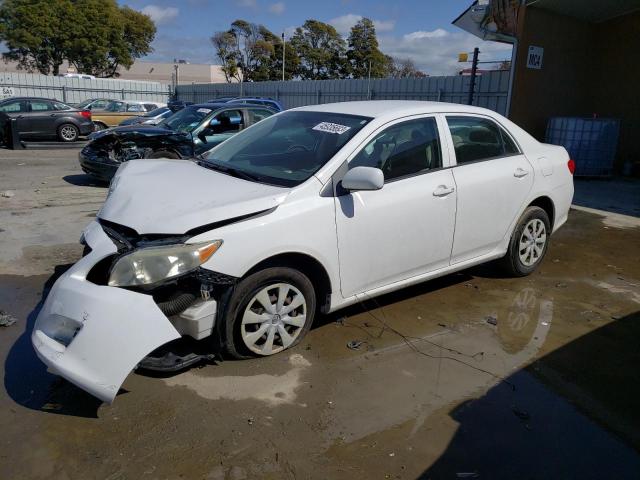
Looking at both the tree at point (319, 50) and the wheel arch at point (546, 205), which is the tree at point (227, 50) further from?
the wheel arch at point (546, 205)

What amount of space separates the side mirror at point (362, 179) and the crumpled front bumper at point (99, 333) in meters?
1.49

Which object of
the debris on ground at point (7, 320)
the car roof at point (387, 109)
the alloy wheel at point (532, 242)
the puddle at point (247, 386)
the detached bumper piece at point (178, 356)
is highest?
the car roof at point (387, 109)

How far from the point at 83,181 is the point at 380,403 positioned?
8913 mm

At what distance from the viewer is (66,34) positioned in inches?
1810

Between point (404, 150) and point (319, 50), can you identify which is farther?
point (319, 50)

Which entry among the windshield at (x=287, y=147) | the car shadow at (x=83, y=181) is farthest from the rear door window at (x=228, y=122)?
the windshield at (x=287, y=147)

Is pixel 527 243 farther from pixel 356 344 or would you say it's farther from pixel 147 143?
pixel 147 143

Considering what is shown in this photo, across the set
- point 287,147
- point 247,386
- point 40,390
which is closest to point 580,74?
point 287,147

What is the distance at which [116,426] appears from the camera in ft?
9.45

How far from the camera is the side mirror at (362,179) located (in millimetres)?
3506

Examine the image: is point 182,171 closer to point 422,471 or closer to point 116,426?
point 116,426

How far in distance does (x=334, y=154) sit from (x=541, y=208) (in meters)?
2.60

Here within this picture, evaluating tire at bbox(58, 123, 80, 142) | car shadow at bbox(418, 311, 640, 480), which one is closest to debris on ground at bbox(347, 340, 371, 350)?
car shadow at bbox(418, 311, 640, 480)

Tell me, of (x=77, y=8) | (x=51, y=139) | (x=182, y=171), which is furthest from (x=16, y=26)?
(x=182, y=171)
